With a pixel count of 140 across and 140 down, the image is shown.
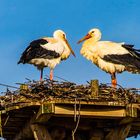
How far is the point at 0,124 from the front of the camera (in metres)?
9.93

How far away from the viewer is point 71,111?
9.28m

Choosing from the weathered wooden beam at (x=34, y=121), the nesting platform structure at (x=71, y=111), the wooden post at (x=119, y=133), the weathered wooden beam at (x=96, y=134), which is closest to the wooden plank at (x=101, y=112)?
the nesting platform structure at (x=71, y=111)

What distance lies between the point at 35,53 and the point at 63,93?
314 cm

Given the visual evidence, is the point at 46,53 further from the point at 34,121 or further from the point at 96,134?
the point at 34,121

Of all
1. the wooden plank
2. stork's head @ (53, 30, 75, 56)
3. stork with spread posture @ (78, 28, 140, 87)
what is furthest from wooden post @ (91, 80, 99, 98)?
stork's head @ (53, 30, 75, 56)

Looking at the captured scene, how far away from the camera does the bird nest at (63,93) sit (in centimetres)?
934

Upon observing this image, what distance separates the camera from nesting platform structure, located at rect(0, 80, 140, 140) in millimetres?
9250

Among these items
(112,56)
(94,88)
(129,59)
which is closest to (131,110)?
(94,88)

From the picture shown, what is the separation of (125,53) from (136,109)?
10.6ft

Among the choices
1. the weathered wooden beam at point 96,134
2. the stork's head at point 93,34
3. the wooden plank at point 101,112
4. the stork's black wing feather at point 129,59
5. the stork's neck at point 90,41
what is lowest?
the weathered wooden beam at point 96,134

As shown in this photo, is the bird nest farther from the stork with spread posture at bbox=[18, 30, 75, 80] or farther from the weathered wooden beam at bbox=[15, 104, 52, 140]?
Answer: the stork with spread posture at bbox=[18, 30, 75, 80]

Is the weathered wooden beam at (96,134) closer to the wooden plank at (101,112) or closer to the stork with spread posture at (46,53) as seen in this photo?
the wooden plank at (101,112)

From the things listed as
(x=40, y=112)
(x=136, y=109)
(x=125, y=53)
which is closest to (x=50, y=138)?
(x=40, y=112)

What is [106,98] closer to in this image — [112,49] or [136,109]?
[136,109]
